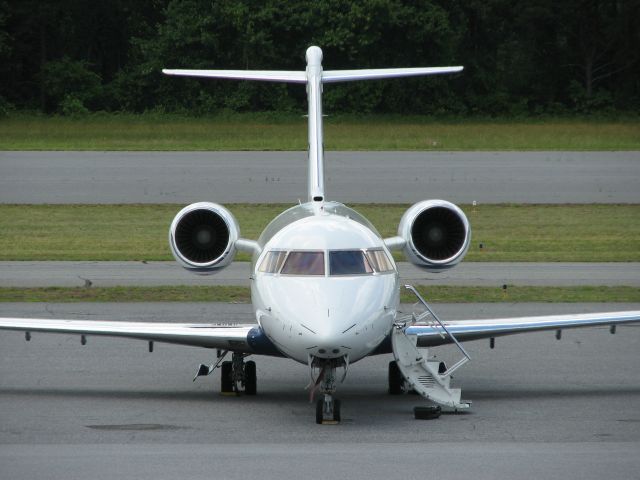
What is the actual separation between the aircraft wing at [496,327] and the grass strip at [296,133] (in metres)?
35.5

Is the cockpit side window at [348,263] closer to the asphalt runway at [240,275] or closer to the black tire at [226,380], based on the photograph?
the black tire at [226,380]

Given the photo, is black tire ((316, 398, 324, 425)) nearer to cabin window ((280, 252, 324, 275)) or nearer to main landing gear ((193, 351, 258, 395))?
cabin window ((280, 252, 324, 275))

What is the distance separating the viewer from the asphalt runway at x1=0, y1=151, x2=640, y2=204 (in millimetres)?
37781

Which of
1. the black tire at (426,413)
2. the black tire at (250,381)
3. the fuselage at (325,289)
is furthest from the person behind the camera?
the black tire at (250,381)

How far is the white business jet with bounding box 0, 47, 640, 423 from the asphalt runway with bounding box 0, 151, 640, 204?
20939 millimetres

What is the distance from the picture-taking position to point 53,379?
15.3m

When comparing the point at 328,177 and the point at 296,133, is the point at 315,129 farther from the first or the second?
the point at 296,133

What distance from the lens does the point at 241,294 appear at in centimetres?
2244

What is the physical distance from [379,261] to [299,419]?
1891 mm

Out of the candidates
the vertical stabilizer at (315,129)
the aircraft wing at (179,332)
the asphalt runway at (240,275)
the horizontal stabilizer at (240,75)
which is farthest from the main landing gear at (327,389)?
the asphalt runway at (240,275)

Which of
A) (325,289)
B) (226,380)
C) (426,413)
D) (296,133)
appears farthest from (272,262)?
(296,133)

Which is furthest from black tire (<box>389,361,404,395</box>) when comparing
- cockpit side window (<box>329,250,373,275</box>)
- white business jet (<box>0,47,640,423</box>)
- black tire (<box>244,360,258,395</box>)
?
cockpit side window (<box>329,250,373,275</box>)

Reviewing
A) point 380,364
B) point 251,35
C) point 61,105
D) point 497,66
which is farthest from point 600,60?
point 380,364

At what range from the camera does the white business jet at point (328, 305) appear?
492 inches
